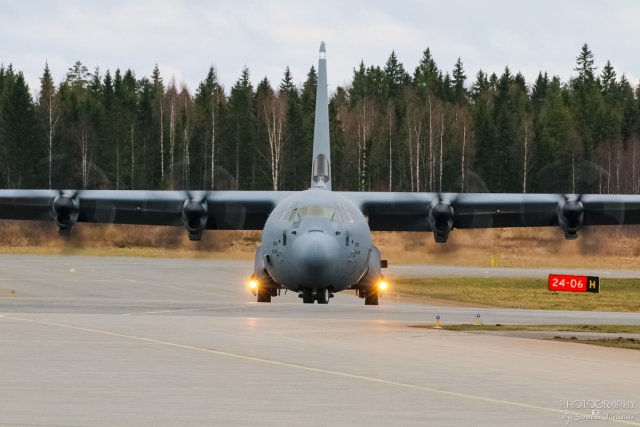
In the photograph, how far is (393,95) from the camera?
154 metres

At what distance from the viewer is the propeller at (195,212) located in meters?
41.6

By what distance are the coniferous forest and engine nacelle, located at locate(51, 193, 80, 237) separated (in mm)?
68347

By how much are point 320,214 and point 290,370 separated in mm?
12537

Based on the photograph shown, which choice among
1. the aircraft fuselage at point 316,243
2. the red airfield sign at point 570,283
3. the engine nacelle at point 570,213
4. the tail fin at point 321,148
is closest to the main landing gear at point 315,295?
the aircraft fuselage at point 316,243

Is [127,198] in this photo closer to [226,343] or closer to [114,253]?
[226,343]

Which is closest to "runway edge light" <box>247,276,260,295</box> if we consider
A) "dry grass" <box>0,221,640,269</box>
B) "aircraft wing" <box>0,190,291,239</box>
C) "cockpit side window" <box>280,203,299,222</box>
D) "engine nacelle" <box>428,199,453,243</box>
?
"cockpit side window" <box>280,203,299,222</box>

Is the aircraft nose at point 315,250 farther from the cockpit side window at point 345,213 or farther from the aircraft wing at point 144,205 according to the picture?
the aircraft wing at point 144,205

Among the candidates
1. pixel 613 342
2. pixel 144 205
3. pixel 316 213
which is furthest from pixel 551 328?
pixel 144 205

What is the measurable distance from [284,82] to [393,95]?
49.4 feet

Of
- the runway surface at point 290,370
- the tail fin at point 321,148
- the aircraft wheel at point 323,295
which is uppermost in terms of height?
the tail fin at point 321,148

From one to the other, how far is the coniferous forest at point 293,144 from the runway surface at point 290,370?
73.4 meters

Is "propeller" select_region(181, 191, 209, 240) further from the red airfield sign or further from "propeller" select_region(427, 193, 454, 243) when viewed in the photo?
the red airfield sign

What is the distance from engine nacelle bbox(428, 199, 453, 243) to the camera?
134ft

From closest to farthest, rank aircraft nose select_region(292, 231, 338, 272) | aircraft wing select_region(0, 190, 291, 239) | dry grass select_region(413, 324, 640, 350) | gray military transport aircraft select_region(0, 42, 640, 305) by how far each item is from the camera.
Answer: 1. dry grass select_region(413, 324, 640, 350)
2. aircraft nose select_region(292, 231, 338, 272)
3. gray military transport aircraft select_region(0, 42, 640, 305)
4. aircraft wing select_region(0, 190, 291, 239)
